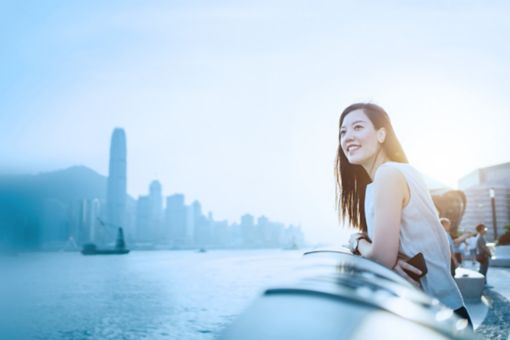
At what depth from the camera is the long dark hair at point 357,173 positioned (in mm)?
1790

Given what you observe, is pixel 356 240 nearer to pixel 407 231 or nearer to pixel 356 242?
pixel 356 242

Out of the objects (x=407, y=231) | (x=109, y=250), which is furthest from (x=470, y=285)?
(x=109, y=250)

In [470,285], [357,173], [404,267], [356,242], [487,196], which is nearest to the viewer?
[404,267]

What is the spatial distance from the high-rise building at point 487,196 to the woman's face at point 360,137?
417 feet

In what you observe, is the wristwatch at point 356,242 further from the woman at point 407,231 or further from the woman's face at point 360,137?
the woman's face at point 360,137

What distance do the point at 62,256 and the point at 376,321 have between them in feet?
459

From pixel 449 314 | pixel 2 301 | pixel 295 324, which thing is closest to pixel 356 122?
pixel 449 314

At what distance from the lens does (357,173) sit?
2057mm

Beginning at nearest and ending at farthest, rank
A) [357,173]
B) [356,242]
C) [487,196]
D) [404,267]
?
[404,267], [356,242], [357,173], [487,196]

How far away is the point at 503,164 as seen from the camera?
4865 inches

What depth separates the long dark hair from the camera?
5.87ft

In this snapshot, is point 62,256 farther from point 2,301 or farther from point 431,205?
point 431,205

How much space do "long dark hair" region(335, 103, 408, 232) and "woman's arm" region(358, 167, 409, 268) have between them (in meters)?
0.25

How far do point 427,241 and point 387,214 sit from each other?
0.16 m
